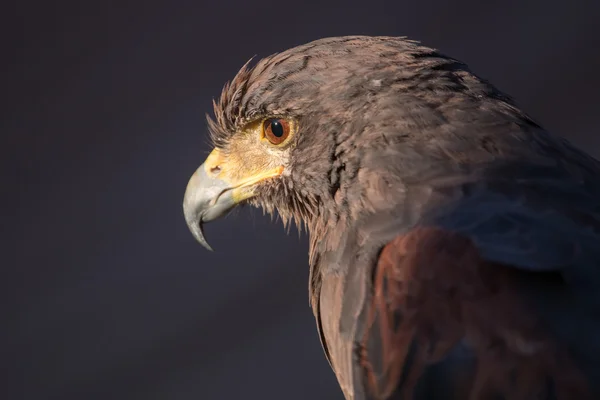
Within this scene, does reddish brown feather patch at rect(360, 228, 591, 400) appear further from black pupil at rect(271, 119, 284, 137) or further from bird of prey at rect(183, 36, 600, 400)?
black pupil at rect(271, 119, 284, 137)

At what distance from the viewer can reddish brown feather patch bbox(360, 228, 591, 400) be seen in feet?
5.52

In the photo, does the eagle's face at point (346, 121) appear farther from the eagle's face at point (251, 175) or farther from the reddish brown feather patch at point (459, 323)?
the reddish brown feather patch at point (459, 323)

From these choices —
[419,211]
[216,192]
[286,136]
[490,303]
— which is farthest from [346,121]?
[490,303]

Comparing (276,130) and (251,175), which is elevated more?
(276,130)

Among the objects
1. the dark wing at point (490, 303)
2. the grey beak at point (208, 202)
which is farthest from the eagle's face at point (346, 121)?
the dark wing at point (490, 303)

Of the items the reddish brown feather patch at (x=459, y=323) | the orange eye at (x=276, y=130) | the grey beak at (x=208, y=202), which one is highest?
the orange eye at (x=276, y=130)

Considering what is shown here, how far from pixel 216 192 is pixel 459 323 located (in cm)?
109

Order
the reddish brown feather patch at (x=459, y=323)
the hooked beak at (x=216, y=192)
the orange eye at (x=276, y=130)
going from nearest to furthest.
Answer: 1. the reddish brown feather patch at (x=459, y=323)
2. the orange eye at (x=276, y=130)
3. the hooked beak at (x=216, y=192)

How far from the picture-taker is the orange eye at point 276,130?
2422 millimetres

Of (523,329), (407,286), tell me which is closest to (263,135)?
(407,286)

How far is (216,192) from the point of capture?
8.66 ft

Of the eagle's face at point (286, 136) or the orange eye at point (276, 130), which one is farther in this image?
the orange eye at point (276, 130)

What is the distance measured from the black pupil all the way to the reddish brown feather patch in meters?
0.64

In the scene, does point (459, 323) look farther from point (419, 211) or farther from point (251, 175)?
point (251, 175)
